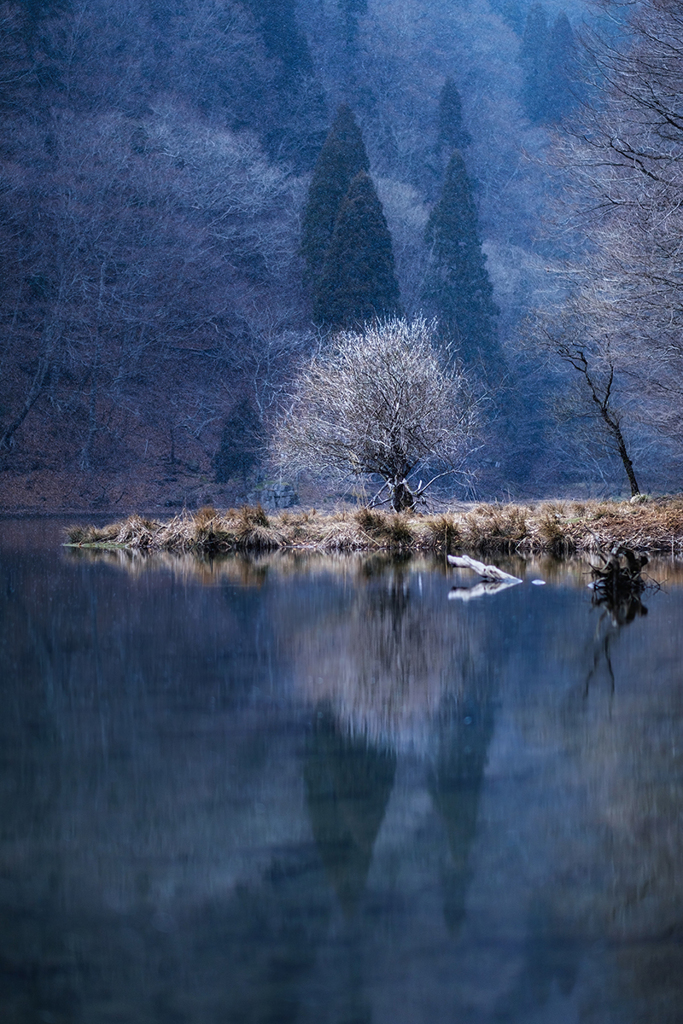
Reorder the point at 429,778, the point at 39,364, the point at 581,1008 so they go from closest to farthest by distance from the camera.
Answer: the point at 581,1008, the point at 429,778, the point at 39,364

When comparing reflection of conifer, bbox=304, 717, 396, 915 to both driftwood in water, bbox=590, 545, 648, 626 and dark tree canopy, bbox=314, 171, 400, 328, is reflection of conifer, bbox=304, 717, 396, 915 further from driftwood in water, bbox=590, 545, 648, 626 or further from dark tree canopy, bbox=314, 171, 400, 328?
dark tree canopy, bbox=314, 171, 400, 328

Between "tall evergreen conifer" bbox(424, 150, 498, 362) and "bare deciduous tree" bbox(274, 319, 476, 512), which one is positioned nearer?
"bare deciduous tree" bbox(274, 319, 476, 512)

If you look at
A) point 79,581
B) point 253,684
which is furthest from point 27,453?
point 253,684

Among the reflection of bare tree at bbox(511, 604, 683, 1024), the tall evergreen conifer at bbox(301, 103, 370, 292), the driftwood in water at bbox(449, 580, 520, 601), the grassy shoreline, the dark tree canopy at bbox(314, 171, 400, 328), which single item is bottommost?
the reflection of bare tree at bbox(511, 604, 683, 1024)

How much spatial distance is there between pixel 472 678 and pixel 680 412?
69.4ft

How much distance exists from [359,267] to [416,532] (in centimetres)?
2681

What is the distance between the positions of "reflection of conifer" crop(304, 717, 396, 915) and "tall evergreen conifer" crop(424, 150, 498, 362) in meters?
43.0

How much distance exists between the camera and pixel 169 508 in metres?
36.1

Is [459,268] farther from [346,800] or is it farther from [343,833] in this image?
[343,833]

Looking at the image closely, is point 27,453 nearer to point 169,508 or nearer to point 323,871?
point 169,508

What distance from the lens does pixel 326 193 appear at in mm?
43281

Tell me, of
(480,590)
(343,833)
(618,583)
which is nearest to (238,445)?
(480,590)

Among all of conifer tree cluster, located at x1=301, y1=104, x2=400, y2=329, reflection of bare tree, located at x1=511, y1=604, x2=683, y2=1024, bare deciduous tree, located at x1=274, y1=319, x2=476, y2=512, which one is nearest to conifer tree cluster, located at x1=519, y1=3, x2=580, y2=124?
conifer tree cluster, located at x1=301, y1=104, x2=400, y2=329

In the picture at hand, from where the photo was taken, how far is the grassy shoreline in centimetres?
1467
